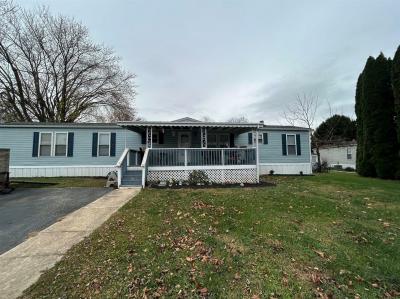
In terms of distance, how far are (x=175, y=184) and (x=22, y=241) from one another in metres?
6.80

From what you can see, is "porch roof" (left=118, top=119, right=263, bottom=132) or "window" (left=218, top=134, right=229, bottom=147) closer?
"porch roof" (left=118, top=119, right=263, bottom=132)

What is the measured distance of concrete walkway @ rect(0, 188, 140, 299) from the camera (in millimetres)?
2910

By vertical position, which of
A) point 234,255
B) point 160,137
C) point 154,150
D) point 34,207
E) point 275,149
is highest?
point 160,137

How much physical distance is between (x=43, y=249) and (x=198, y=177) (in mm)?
7639

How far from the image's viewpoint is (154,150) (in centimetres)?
1120

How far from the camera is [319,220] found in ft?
18.0

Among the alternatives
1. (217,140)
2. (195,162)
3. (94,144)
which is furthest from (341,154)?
(94,144)

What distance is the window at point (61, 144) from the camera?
14.1 m

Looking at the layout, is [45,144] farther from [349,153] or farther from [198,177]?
[349,153]

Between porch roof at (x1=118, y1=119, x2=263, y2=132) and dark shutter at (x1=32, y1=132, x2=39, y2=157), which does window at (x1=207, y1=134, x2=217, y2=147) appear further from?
dark shutter at (x1=32, y1=132, x2=39, y2=157)

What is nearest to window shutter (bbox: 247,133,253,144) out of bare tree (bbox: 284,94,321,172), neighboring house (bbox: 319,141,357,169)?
bare tree (bbox: 284,94,321,172)

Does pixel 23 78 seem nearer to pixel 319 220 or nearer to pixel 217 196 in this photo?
pixel 217 196

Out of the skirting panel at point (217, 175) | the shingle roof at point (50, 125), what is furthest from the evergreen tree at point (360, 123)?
the shingle roof at point (50, 125)

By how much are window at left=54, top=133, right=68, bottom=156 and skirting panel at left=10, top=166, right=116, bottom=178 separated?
92cm
